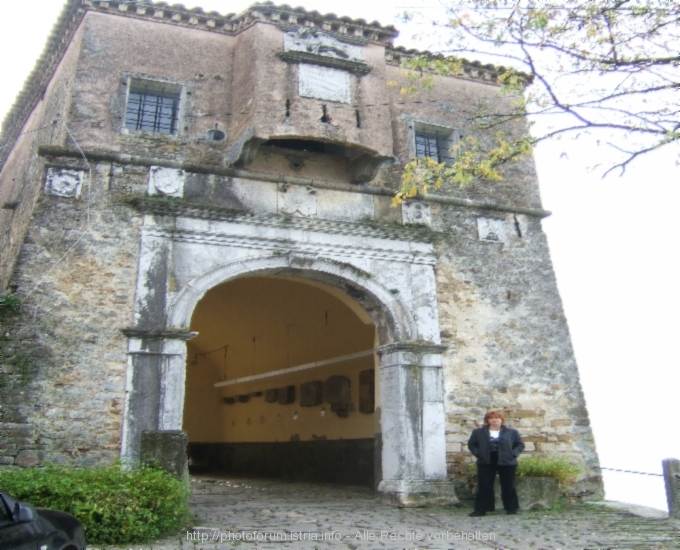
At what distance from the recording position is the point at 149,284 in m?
8.54

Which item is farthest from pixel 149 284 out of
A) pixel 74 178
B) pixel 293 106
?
pixel 293 106

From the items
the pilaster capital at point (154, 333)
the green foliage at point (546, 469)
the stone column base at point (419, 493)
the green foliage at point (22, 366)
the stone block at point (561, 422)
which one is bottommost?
the stone column base at point (419, 493)

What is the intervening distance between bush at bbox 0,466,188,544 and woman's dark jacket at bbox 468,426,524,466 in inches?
149

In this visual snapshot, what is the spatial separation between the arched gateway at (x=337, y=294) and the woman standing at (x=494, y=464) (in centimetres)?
82

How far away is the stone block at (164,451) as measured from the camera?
6.86 metres

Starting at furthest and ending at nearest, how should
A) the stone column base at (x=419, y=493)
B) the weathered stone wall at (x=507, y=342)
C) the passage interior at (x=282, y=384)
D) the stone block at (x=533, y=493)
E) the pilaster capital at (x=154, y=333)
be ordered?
the passage interior at (x=282, y=384) → the weathered stone wall at (x=507, y=342) → the stone column base at (x=419, y=493) → the stone block at (x=533, y=493) → the pilaster capital at (x=154, y=333)

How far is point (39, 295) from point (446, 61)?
5.77 meters

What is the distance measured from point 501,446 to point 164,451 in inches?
162

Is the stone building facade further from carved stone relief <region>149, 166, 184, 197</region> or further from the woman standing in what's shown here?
the woman standing

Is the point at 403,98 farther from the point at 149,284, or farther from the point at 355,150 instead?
the point at 149,284

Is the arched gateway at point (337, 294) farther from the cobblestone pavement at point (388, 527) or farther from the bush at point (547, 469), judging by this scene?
the bush at point (547, 469)

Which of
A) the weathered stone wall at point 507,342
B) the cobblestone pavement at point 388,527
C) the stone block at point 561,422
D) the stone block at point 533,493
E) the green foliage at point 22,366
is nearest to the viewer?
the cobblestone pavement at point 388,527

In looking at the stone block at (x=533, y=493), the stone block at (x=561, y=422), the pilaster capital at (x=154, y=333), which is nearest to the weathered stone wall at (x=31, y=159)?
the pilaster capital at (x=154, y=333)

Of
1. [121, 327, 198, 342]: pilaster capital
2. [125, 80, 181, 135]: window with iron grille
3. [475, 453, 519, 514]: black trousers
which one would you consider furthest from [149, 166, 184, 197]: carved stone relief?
[475, 453, 519, 514]: black trousers
